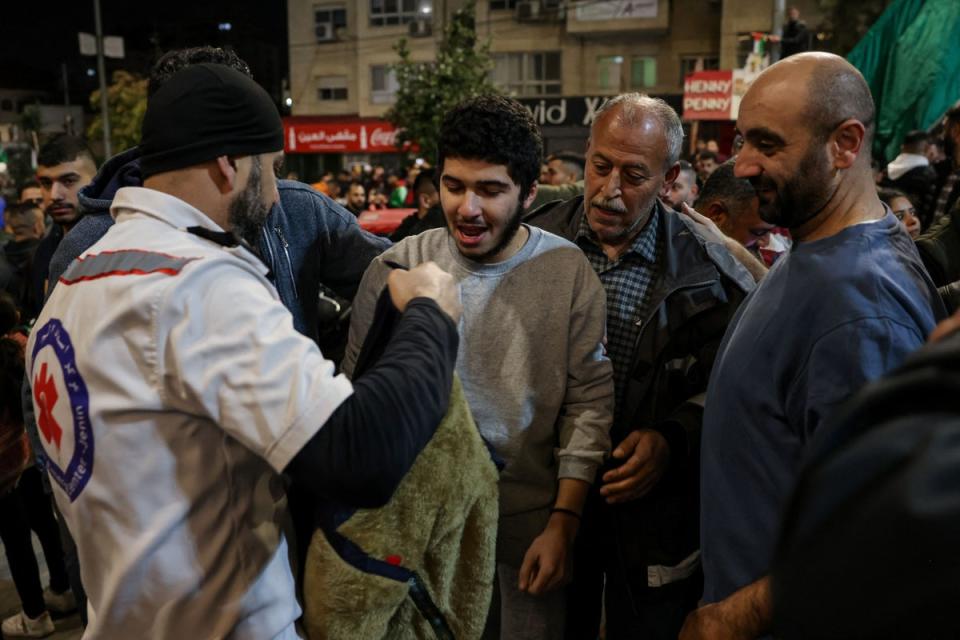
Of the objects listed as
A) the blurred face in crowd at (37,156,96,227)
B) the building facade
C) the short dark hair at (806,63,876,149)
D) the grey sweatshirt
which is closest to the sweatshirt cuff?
the grey sweatshirt

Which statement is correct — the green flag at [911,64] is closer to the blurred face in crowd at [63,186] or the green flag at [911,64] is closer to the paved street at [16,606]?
the blurred face in crowd at [63,186]

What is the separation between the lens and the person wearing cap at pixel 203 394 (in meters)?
1.31

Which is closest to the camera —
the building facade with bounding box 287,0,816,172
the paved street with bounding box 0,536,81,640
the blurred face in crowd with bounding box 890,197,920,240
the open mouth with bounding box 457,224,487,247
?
the open mouth with bounding box 457,224,487,247

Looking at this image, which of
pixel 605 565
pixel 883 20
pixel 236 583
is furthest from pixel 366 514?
pixel 883 20

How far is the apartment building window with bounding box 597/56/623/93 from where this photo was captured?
27.5 meters

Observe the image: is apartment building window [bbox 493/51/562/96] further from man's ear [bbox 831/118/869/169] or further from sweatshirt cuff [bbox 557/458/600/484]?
man's ear [bbox 831/118/869/169]

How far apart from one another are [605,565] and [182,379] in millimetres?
1791

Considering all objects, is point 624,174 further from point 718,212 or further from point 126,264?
point 126,264

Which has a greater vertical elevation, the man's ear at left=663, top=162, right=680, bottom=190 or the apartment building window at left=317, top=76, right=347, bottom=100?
the apartment building window at left=317, top=76, right=347, bottom=100

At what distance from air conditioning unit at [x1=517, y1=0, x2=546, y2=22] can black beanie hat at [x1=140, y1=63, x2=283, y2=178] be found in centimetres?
2813

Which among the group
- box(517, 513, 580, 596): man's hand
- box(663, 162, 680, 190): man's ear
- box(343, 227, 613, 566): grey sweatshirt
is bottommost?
box(517, 513, 580, 596): man's hand

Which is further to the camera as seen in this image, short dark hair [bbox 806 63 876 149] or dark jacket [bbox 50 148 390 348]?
dark jacket [bbox 50 148 390 348]

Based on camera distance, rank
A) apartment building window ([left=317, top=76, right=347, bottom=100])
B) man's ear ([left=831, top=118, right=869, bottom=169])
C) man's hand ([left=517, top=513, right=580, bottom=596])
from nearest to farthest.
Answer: man's ear ([left=831, top=118, right=869, bottom=169]) → man's hand ([left=517, top=513, right=580, bottom=596]) → apartment building window ([left=317, top=76, right=347, bottom=100])

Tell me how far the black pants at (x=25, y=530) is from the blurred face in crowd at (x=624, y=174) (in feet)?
10.6
